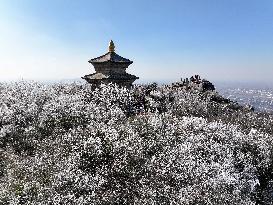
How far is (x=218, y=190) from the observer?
16.9 meters

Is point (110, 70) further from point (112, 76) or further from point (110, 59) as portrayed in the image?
point (110, 59)

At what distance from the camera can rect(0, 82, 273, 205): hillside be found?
16797 millimetres

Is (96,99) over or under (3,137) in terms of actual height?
over

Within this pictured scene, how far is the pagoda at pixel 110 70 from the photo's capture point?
113ft

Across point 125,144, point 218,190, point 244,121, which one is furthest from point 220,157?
point 244,121

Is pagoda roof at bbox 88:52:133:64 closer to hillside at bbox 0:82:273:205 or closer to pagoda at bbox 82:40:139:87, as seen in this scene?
pagoda at bbox 82:40:139:87

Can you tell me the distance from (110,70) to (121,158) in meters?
16.8

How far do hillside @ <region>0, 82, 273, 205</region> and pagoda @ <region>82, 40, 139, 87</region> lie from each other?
5.10 metres

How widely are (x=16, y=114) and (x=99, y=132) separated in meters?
8.56

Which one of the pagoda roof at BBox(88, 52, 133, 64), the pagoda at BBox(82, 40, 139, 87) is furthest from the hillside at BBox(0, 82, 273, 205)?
the pagoda roof at BBox(88, 52, 133, 64)

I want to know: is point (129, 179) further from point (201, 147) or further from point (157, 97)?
point (157, 97)

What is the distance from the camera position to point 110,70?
35.0m

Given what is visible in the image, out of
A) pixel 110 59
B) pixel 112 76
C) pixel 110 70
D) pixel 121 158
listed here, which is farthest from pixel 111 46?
pixel 121 158

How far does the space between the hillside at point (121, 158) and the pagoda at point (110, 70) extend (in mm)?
5104
